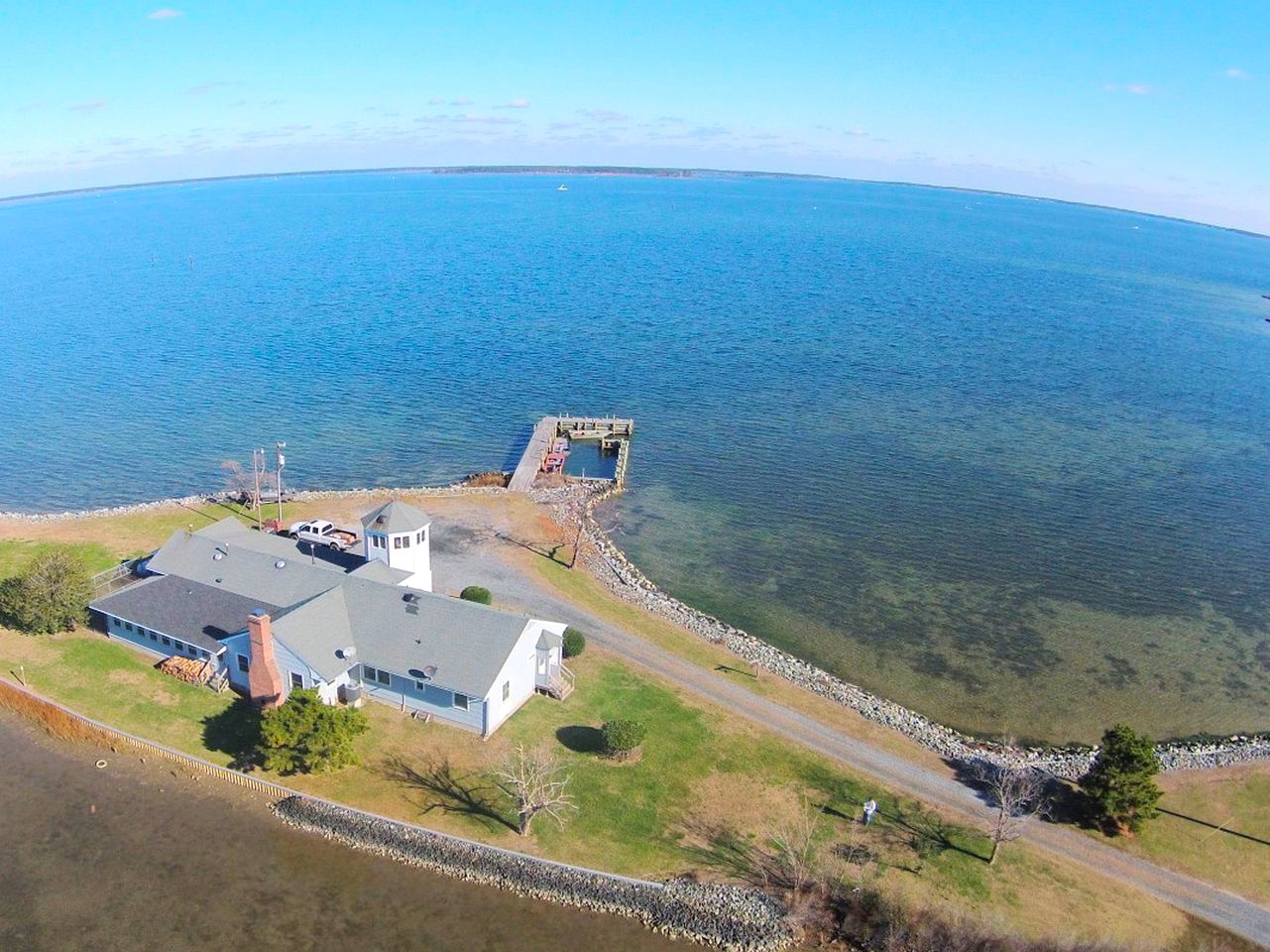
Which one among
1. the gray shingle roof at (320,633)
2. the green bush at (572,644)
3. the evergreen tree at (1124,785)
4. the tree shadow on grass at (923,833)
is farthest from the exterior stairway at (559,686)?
the evergreen tree at (1124,785)

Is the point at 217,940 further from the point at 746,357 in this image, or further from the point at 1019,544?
the point at 746,357

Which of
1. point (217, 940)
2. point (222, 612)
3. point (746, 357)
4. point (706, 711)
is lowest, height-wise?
point (217, 940)

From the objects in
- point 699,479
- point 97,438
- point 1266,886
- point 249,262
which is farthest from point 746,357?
point 249,262

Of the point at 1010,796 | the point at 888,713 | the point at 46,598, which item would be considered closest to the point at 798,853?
the point at 1010,796

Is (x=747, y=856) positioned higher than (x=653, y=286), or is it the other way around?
(x=653, y=286)

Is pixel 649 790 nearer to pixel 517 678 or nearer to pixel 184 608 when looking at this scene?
pixel 517 678

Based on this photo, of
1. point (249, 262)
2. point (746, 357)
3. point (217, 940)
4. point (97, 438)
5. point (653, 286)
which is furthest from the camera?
point (249, 262)
